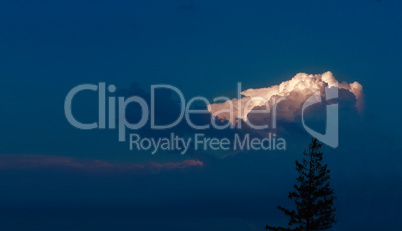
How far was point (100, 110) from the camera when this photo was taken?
91375mm

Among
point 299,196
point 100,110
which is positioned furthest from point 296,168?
point 100,110

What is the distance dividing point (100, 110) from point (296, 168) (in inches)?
1188

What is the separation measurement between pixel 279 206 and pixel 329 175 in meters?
6.35

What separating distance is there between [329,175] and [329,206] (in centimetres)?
321

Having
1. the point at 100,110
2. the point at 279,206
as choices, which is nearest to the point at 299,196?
the point at 279,206

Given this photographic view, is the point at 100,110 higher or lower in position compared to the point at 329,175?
higher

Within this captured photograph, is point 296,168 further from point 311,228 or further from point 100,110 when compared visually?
point 100,110

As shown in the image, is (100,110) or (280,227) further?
(100,110)

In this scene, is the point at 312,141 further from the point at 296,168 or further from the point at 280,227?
the point at 280,227

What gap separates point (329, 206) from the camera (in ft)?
237

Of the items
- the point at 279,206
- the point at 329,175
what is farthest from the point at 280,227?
the point at 329,175

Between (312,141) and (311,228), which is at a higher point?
(312,141)

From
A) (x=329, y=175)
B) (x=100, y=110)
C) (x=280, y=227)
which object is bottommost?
(x=280, y=227)

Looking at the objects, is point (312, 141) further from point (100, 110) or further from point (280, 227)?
point (100, 110)
